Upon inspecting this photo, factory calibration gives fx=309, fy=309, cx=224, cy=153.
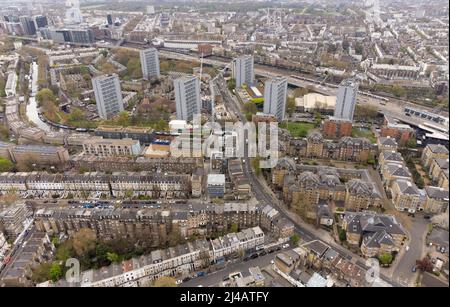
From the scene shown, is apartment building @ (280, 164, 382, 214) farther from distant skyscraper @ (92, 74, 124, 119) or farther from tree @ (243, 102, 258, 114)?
distant skyscraper @ (92, 74, 124, 119)

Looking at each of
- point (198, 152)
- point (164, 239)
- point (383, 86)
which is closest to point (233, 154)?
point (198, 152)

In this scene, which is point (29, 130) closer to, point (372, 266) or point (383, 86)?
point (372, 266)

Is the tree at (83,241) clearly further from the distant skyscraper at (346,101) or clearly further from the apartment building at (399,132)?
the apartment building at (399,132)

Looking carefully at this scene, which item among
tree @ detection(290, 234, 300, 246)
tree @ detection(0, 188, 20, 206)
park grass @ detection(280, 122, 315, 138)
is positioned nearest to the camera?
tree @ detection(290, 234, 300, 246)

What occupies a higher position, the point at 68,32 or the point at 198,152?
the point at 68,32

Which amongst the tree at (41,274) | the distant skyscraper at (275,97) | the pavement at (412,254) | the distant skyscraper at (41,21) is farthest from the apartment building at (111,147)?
the distant skyscraper at (41,21)

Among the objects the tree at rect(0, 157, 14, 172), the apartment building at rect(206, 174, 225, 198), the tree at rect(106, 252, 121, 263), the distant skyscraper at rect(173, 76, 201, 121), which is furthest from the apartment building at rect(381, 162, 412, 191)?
the tree at rect(0, 157, 14, 172)
